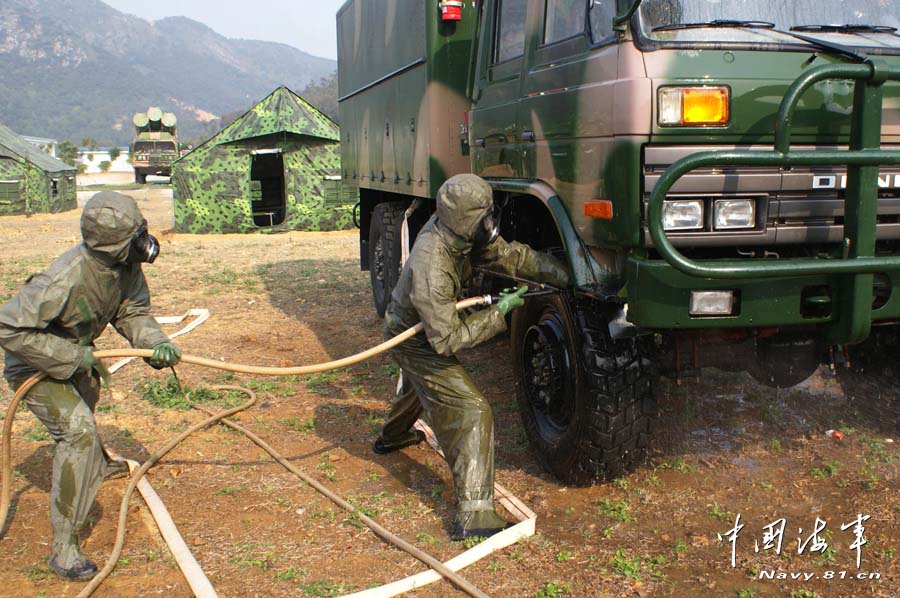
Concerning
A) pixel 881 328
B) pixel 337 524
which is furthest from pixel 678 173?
pixel 337 524

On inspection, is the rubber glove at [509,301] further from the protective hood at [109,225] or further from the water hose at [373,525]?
the protective hood at [109,225]

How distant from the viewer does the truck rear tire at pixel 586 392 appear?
13.9ft

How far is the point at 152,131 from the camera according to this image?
126ft

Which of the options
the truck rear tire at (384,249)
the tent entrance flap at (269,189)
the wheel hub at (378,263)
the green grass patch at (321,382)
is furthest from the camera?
the tent entrance flap at (269,189)

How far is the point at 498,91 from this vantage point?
520 centimetres

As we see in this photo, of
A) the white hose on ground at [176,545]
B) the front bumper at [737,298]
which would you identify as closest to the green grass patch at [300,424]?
the white hose on ground at [176,545]

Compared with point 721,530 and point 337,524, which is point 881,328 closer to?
point 721,530

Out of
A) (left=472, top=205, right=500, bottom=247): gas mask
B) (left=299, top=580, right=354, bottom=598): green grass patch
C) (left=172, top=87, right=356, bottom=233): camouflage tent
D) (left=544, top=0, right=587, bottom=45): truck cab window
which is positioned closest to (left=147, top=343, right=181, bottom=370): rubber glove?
(left=299, top=580, right=354, bottom=598): green grass patch

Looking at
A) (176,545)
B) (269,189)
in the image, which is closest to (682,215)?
(176,545)

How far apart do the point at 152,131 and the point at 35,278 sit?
1446 inches

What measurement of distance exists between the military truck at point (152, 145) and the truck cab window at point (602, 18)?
3530 cm

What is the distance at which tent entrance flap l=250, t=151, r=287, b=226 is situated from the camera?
855 inches

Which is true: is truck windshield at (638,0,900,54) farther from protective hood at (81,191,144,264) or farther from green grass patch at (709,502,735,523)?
protective hood at (81,191,144,264)

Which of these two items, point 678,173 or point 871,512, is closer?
point 678,173
